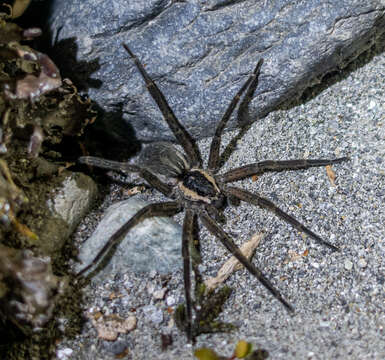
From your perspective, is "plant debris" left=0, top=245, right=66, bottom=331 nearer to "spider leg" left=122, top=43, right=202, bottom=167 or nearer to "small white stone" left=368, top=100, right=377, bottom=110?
"spider leg" left=122, top=43, right=202, bottom=167

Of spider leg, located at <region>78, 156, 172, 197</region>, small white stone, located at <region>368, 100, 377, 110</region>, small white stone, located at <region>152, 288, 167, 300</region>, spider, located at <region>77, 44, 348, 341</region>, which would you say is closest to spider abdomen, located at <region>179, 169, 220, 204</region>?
spider, located at <region>77, 44, 348, 341</region>

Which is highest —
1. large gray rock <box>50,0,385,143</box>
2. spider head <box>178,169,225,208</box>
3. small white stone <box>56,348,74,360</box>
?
large gray rock <box>50,0,385,143</box>

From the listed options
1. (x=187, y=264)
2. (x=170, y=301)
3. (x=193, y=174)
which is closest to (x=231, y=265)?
(x=187, y=264)

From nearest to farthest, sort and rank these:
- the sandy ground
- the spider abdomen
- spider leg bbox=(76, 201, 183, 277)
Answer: the sandy ground → spider leg bbox=(76, 201, 183, 277) → the spider abdomen

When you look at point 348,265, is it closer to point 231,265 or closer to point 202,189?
point 231,265

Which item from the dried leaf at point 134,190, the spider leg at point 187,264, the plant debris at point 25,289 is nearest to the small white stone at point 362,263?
the spider leg at point 187,264
